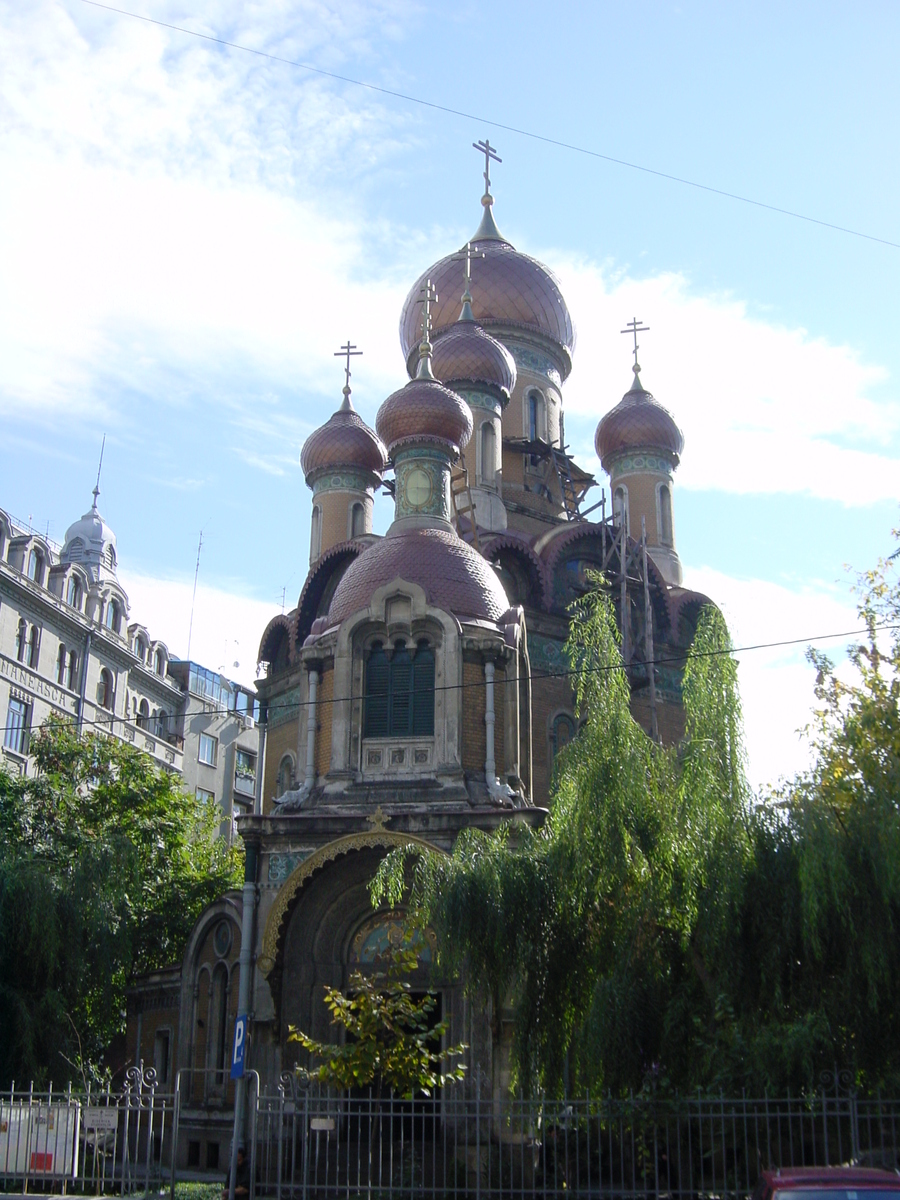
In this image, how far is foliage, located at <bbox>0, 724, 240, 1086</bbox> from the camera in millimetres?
17578

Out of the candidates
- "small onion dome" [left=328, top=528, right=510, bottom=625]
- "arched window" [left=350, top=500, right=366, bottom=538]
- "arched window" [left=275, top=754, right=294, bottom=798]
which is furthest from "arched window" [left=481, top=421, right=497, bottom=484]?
"arched window" [left=275, top=754, right=294, bottom=798]

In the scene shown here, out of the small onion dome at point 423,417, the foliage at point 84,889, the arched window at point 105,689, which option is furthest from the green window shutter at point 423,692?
the arched window at point 105,689

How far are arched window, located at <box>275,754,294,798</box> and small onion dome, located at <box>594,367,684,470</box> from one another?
399 inches

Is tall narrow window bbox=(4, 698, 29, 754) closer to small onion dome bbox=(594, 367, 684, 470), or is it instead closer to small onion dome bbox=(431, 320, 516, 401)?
small onion dome bbox=(431, 320, 516, 401)

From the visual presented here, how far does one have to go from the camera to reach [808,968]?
10797 mm

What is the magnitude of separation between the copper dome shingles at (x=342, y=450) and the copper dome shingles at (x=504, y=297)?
9.24 feet

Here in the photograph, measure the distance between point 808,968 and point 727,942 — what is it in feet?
2.28

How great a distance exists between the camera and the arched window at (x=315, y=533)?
90.6 feet

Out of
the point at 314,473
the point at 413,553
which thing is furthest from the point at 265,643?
the point at 413,553

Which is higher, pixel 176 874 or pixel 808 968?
pixel 176 874

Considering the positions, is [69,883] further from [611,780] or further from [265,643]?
[611,780]

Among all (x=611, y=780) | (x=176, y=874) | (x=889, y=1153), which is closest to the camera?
(x=889, y=1153)

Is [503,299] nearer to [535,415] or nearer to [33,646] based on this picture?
[535,415]

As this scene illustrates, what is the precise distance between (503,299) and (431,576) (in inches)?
460
